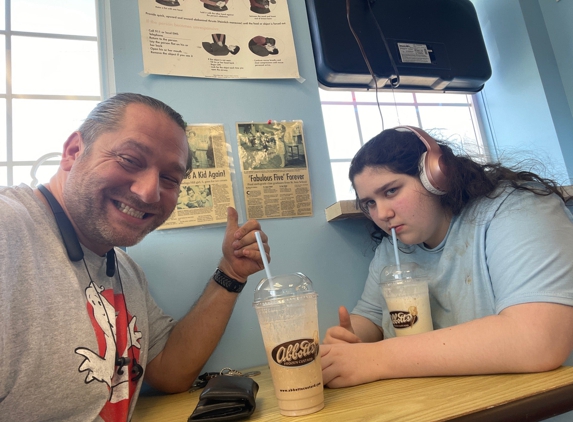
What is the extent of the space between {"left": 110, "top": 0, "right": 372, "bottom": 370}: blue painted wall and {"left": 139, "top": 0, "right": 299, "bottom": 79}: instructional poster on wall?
3cm

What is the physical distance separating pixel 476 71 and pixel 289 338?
1.63 m

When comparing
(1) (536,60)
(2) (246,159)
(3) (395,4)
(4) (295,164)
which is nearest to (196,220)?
(2) (246,159)

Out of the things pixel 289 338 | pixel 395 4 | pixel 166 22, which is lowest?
pixel 289 338

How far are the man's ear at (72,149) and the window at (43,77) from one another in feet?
1.45

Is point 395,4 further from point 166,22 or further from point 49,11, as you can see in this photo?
point 49,11

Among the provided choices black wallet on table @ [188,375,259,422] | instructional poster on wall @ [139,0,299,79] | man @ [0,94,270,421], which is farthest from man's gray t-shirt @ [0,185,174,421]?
instructional poster on wall @ [139,0,299,79]

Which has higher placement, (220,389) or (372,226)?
(372,226)

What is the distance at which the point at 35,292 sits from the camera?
690 mm

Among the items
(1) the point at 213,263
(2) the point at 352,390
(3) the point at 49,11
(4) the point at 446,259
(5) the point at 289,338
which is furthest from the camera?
(3) the point at 49,11

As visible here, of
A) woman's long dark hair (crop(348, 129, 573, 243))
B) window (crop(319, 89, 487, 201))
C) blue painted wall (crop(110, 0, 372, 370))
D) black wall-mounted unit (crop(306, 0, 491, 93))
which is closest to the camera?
woman's long dark hair (crop(348, 129, 573, 243))

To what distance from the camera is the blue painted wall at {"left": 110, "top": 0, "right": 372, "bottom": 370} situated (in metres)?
1.19

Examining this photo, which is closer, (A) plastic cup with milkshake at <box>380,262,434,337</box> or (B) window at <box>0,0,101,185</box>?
(A) plastic cup with milkshake at <box>380,262,434,337</box>

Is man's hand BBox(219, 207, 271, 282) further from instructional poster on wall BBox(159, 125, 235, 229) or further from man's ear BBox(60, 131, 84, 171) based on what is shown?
man's ear BBox(60, 131, 84, 171)

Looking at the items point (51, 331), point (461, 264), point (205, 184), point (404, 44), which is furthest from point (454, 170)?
point (51, 331)
